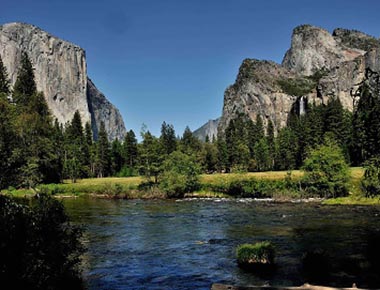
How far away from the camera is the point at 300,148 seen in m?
114

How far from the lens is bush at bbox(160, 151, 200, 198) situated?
73.2 metres

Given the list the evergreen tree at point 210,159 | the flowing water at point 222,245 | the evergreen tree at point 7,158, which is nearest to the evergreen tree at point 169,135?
the evergreen tree at point 210,159

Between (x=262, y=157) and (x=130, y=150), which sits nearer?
(x=262, y=157)

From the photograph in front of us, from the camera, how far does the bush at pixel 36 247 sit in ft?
33.2

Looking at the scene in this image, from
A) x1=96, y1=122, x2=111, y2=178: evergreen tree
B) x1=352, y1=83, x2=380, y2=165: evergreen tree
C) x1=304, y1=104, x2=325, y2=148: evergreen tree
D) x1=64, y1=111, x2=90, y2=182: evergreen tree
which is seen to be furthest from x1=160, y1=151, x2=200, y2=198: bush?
x1=352, y1=83, x2=380, y2=165: evergreen tree

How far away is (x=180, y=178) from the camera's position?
243 ft

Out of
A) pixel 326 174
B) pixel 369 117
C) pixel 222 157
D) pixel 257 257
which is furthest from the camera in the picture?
pixel 222 157

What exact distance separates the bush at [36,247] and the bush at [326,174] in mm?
51324

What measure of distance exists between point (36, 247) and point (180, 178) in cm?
6206

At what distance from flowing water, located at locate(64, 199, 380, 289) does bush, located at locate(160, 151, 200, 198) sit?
867 inches

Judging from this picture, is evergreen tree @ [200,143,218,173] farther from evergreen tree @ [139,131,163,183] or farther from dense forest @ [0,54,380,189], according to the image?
evergreen tree @ [139,131,163,183]

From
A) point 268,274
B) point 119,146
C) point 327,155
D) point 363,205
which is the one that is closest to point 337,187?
point 327,155

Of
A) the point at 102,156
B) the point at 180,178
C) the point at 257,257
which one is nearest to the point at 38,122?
the point at 180,178

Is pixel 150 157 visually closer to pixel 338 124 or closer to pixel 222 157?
pixel 222 157
